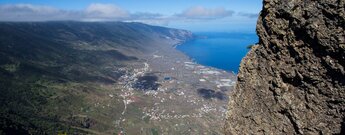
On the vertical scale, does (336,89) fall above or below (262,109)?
above

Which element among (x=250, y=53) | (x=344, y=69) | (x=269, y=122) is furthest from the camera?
(x=250, y=53)

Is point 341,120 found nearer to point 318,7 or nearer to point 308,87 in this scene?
point 308,87

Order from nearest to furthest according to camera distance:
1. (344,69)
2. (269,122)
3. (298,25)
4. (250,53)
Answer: (344,69), (298,25), (269,122), (250,53)

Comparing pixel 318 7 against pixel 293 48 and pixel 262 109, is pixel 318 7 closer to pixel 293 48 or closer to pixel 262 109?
pixel 293 48

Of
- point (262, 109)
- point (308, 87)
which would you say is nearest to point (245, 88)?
point (262, 109)

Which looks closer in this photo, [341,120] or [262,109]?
[341,120]

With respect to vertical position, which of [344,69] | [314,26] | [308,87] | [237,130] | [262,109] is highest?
[314,26]

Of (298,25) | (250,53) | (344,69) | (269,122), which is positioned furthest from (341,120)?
(250,53)
